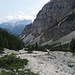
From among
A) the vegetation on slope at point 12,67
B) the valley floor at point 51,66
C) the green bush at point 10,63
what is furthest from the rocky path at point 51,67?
the green bush at point 10,63

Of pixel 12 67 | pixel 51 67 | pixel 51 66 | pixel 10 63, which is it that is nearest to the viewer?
pixel 12 67

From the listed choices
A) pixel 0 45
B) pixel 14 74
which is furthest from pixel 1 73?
pixel 0 45

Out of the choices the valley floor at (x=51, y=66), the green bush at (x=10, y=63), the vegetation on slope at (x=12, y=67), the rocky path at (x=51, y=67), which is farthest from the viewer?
the valley floor at (x=51, y=66)

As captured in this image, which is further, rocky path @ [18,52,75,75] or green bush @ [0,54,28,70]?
rocky path @ [18,52,75,75]

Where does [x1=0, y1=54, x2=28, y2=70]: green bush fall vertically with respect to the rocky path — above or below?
above

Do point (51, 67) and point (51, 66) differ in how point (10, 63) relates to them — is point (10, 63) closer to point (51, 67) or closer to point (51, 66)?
point (51, 67)

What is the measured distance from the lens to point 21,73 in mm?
34375

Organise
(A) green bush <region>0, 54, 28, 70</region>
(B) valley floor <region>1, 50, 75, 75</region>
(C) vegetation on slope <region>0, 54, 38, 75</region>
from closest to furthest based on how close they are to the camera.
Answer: (C) vegetation on slope <region>0, 54, 38, 75</region> < (A) green bush <region>0, 54, 28, 70</region> < (B) valley floor <region>1, 50, 75, 75</region>

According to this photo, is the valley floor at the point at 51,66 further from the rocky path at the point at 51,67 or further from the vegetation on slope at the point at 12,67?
the vegetation on slope at the point at 12,67

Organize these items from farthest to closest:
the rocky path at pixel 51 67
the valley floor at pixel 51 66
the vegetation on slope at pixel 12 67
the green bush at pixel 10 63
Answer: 1. the valley floor at pixel 51 66
2. the rocky path at pixel 51 67
3. the green bush at pixel 10 63
4. the vegetation on slope at pixel 12 67

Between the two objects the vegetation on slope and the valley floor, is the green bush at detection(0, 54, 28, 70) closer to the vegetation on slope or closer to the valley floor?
the vegetation on slope

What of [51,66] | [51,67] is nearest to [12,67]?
[51,67]

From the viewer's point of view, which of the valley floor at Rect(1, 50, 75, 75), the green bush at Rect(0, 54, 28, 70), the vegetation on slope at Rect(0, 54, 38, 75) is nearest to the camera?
the vegetation on slope at Rect(0, 54, 38, 75)

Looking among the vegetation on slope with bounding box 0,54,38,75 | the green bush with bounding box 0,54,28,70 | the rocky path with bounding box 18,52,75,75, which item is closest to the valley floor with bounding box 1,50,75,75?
the rocky path with bounding box 18,52,75,75
